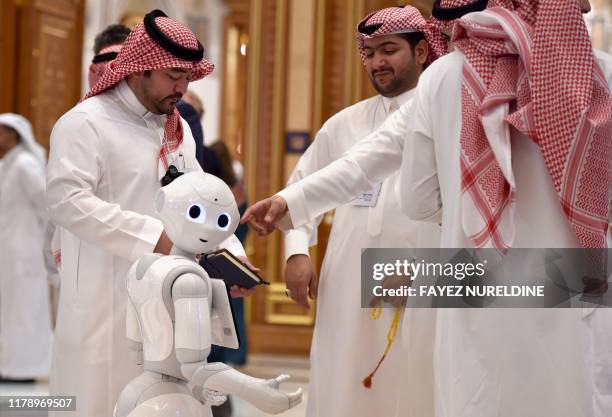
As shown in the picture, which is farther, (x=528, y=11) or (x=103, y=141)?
(x=103, y=141)

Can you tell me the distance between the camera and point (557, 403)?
96.9 inches

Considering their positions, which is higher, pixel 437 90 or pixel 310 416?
pixel 437 90

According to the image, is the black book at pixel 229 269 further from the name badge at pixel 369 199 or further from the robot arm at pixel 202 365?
the name badge at pixel 369 199

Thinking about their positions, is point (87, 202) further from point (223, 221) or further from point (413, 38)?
point (413, 38)

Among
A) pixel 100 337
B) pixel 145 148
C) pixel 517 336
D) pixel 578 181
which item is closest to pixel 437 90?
pixel 578 181

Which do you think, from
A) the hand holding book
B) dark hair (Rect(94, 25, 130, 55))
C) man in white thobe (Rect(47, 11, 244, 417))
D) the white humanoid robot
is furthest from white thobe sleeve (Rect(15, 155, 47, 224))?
the white humanoid robot

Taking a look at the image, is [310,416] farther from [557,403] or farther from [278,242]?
[278,242]

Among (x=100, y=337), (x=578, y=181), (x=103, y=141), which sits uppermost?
(x=103, y=141)

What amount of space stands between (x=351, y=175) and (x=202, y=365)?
34.8 inches

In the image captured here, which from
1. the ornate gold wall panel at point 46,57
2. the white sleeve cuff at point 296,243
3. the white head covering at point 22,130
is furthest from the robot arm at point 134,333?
the ornate gold wall panel at point 46,57

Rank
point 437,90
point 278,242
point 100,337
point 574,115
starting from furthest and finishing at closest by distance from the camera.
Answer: point 278,242
point 100,337
point 437,90
point 574,115

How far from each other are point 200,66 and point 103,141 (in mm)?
386

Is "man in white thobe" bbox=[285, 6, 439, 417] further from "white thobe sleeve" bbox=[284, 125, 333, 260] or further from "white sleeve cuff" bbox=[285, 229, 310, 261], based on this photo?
"white thobe sleeve" bbox=[284, 125, 333, 260]

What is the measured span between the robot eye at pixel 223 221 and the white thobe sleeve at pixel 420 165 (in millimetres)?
452
